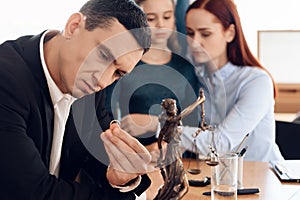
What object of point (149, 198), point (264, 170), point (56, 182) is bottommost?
point (264, 170)

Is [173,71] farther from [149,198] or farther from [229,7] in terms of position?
[149,198]

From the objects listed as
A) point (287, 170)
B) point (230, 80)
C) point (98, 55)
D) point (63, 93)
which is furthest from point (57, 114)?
point (230, 80)

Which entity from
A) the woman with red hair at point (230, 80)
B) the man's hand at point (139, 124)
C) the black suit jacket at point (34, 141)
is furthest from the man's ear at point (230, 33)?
the black suit jacket at point (34, 141)

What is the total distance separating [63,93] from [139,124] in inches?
24.3

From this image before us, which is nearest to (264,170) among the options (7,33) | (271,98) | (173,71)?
(271,98)

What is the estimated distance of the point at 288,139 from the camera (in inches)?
87.0

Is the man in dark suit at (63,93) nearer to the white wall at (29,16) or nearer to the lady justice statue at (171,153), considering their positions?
the lady justice statue at (171,153)

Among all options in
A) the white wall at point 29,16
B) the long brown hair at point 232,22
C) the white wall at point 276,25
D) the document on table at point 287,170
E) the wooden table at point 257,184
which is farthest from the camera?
the white wall at point 276,25

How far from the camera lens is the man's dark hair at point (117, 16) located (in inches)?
47.4

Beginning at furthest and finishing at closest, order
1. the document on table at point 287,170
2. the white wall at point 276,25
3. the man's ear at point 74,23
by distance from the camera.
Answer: the white wall at point 276,25
the document on table at point 287,170
the man's ear at point 74,23

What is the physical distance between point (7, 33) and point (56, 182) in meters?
2.08

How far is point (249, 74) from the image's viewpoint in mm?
2324

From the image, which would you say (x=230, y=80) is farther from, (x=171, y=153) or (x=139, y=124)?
(x=171, y=153)

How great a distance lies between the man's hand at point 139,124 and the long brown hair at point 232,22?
2.15ft
